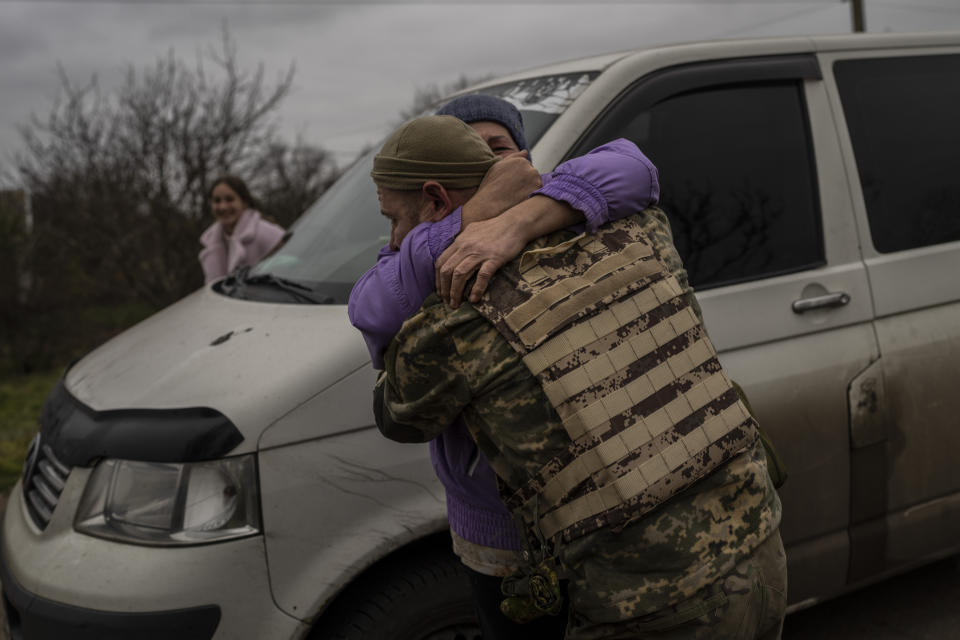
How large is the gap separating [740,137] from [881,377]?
0.87 metres

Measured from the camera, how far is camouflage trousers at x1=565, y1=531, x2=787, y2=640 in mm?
1416

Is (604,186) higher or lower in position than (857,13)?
higher

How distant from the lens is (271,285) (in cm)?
280

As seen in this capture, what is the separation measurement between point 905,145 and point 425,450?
196cm

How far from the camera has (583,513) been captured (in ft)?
4.60

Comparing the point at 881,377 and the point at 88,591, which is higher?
the point at 88,591

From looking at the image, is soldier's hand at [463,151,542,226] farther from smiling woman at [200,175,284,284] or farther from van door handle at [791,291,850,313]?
smiling woman at [200,175,284,284]

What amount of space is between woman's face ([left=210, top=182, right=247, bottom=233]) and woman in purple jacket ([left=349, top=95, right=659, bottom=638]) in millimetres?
3586

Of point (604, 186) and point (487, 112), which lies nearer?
point (604, 186)

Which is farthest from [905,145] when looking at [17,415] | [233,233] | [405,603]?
[17,415]

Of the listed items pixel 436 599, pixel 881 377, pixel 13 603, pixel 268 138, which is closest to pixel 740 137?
pixel 881 377

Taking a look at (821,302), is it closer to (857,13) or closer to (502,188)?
(502,188)

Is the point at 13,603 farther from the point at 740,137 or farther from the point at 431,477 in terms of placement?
the point at 740,137

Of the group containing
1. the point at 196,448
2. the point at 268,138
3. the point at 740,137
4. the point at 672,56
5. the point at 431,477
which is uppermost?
the point at 672,56
